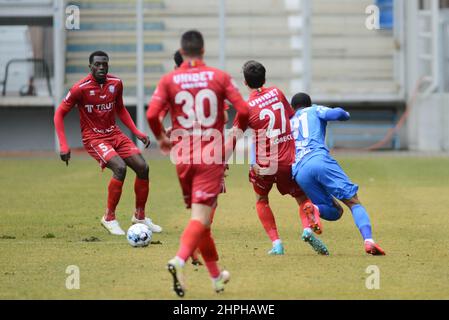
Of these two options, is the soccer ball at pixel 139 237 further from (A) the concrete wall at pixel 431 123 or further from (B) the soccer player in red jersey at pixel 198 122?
(A) the concrete wall at pixel 431 123

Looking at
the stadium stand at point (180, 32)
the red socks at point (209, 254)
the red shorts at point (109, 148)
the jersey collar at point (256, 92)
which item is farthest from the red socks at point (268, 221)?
the stadium stand at point (180, 32)

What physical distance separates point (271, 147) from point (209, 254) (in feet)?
8.66

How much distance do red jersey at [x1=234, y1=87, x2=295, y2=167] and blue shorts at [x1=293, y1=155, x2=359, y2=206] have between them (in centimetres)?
21

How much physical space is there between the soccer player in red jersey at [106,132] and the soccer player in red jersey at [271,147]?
248 cm

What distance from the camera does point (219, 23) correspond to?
29547 mm

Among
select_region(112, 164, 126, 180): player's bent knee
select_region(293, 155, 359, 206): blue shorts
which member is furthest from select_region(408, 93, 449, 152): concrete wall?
select_region(293, 155, 359, 206): blue shorts

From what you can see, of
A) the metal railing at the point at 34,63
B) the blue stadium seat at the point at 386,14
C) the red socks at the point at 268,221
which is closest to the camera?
the red socks at the point at 268,221

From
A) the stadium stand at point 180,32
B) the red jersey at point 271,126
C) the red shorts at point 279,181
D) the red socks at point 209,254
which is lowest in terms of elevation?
the red socks at point 209,254

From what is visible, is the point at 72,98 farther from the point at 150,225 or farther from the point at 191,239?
the point at 191,239

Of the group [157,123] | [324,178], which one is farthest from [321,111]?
[157,123]

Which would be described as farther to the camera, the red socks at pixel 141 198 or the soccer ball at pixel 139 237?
the red socks at pixel 141 198

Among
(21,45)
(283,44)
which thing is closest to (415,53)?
(283,44)

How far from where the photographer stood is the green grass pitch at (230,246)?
902 centimetres

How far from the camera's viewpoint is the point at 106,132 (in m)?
13.8
